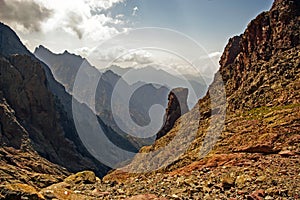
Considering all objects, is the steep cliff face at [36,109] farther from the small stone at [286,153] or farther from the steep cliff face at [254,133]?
the small stone at [286,153]

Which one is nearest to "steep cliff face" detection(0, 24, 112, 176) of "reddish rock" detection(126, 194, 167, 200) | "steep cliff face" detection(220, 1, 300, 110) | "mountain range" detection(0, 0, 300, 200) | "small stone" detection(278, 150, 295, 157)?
"mountain range" detection(0, 0, 300, 200)

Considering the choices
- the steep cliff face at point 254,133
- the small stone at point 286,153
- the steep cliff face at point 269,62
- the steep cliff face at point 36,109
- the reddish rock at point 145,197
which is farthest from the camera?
the steep cliff face at point 36,109

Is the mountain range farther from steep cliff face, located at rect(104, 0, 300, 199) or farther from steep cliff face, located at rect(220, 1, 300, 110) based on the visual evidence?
steep cliff face, located at rect(220, 1, 300, 110)

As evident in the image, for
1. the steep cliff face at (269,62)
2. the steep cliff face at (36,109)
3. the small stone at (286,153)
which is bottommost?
the small stone at (286,153)

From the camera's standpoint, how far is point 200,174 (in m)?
25.7

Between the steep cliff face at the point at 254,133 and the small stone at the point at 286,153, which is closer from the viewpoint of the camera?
the steep cliff face at the point at 254,133

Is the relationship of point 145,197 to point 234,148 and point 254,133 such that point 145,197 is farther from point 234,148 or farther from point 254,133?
point 254,133

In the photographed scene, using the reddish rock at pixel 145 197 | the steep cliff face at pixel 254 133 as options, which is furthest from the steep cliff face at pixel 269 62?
the reddish rock at pixel 145 197

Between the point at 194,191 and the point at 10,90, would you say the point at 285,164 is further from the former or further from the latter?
the point at 10,90

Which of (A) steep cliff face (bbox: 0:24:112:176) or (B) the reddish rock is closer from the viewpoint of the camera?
(B) the reddish rock

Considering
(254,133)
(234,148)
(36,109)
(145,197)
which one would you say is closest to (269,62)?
(254,133)

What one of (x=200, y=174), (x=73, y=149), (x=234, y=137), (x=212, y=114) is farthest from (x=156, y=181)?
(x=73, y=149)

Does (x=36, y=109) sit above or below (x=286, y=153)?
above

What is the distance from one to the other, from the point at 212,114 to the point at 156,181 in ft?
130
